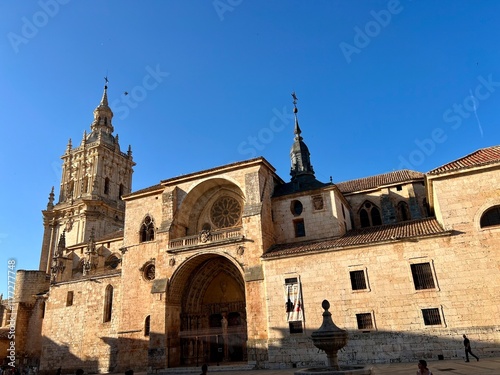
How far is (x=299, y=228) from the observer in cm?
2180

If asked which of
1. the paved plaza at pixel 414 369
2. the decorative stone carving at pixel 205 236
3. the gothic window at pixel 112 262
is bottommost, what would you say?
the paved plaza at pixel 414 369

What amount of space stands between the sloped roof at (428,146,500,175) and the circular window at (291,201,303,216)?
748 cm

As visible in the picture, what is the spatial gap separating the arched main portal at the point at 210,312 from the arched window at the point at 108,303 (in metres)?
5.98

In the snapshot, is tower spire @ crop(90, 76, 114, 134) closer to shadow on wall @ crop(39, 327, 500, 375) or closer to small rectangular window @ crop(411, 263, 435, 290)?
shadow on wall @ crop(39, 327, 500, 375)

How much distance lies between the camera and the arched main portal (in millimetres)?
21250

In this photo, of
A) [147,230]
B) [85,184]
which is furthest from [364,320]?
[85,184]

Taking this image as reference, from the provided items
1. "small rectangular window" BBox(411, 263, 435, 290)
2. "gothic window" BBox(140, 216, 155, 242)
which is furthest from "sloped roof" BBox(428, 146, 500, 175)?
"gothic window" BBox(140, 216, 155, 242)

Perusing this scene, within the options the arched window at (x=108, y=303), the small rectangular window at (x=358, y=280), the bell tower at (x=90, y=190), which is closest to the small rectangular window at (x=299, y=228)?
the small rectangular window at (x=358, y=280)

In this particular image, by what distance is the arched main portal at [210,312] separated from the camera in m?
21.2

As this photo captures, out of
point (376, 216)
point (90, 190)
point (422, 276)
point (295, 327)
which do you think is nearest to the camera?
point (422, 276)

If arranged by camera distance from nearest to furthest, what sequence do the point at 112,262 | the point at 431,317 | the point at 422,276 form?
the point at 431,317 < the point at 422,276 < the point at 112,262

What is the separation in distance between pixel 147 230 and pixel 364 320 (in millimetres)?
14621

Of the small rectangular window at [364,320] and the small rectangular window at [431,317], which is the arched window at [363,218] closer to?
the small rectangular window at [364,320]

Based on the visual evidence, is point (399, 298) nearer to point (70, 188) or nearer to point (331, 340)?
point (331, 340)
